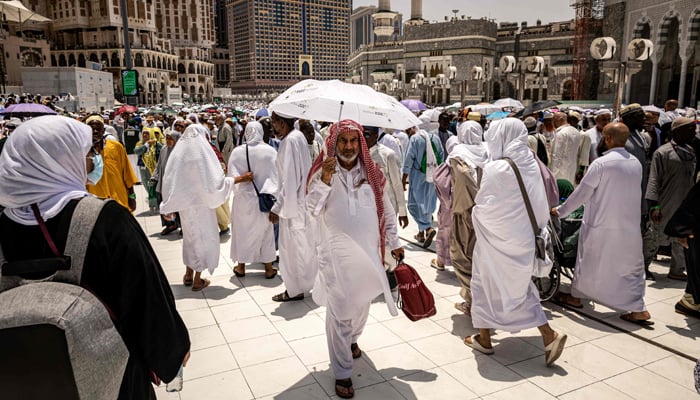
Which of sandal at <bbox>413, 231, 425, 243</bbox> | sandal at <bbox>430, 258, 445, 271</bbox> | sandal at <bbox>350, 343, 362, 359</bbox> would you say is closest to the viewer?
sandal at <bbox>350, 343, 362, 359</bbox>

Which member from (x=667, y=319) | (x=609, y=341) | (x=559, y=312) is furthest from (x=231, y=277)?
(x=667, y=319)

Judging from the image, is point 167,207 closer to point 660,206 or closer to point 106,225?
point 106,225

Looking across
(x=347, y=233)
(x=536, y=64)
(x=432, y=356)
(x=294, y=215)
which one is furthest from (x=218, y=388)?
(x=536, y=64)

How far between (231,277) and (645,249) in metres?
4.16

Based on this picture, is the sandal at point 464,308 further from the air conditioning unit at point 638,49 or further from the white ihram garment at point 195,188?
the air conditioning unit at point 638,49

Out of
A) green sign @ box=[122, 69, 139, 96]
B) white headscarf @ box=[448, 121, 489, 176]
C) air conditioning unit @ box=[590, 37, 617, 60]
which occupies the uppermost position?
air conditioning unit @ box=[590, 37, 617, 60]

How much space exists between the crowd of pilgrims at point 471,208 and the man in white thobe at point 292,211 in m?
0.01

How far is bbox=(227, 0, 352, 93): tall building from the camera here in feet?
336

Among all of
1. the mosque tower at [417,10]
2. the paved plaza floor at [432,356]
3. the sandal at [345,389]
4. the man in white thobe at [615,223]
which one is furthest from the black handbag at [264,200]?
the mosque tower at [417,10]

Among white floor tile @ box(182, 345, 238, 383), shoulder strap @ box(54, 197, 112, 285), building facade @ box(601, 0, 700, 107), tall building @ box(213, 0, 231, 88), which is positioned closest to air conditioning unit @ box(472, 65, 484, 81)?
building facade @ box(601, 0, 700, 107)

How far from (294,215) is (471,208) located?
145 cm

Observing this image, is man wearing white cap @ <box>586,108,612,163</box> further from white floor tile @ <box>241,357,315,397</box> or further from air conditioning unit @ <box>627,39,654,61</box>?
air conditioning unit @ <box>627,39,654,61</box>

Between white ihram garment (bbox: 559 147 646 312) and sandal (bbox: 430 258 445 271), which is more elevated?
white ihram garment (bbox: 559 147 646 312)

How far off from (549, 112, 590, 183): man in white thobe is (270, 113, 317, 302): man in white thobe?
13.3 feet
